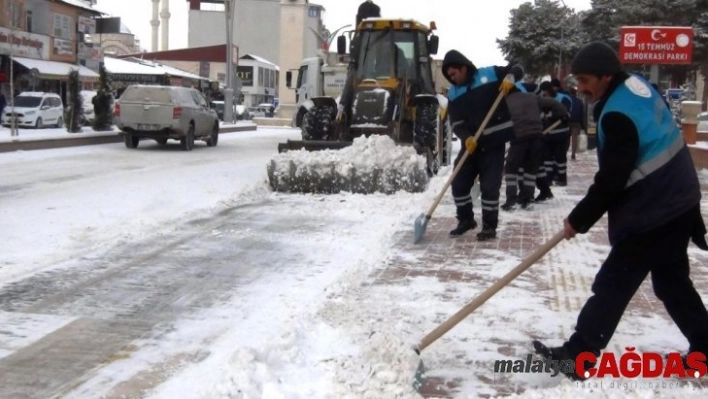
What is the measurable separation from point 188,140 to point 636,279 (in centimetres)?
1800

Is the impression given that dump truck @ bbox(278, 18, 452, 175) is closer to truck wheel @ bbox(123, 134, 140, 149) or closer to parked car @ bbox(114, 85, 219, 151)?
parked car @ bbox(114, 85, 219, 151)

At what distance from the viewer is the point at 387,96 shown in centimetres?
1337

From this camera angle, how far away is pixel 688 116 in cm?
1867

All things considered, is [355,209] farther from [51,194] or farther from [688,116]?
[688,116]

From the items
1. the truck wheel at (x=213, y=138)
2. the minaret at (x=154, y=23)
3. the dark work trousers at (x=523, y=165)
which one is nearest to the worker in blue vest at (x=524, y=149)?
the dark work trousers at (x=523, y=165)

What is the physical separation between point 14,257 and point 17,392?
10.6 feet

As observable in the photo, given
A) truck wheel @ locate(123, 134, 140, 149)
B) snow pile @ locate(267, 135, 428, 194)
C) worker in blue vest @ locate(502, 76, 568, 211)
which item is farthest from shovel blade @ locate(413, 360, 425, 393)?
truck wheel @ locate(123, 134, 140, 149)

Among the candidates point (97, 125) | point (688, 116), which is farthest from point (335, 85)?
point (688, 116)

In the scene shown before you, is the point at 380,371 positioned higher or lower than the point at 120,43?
lower

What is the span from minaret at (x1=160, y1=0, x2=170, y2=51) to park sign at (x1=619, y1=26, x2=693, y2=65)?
87202 mm

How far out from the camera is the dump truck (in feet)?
43.5

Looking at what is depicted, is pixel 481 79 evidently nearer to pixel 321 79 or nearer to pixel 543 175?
→ pixel 543 175

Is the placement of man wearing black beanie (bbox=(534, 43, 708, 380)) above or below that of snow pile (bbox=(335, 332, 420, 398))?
above

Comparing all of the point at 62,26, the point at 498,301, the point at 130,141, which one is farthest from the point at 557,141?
the point at 62,26
